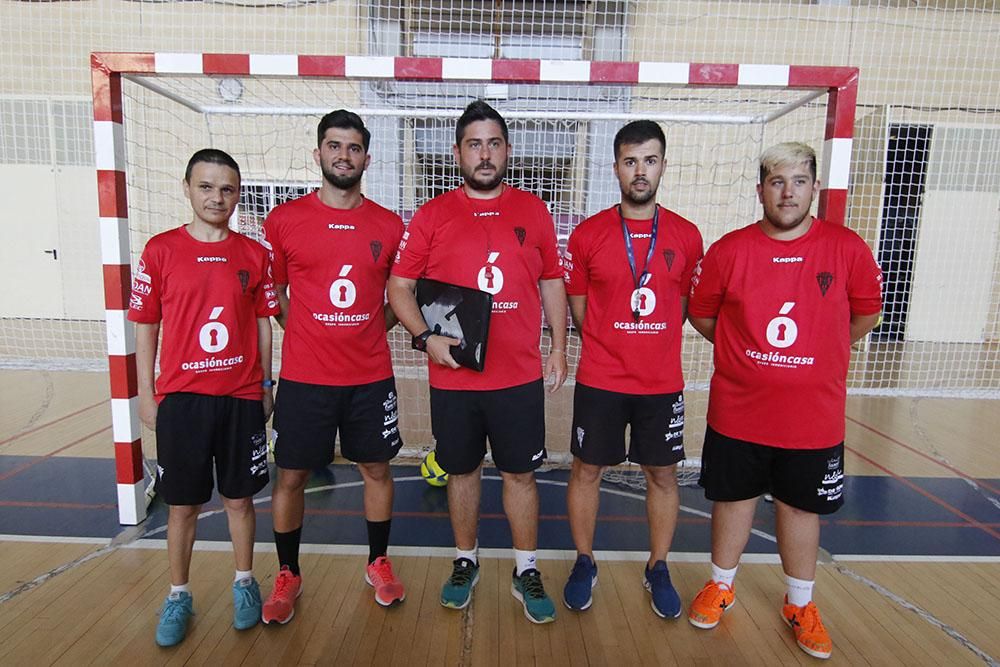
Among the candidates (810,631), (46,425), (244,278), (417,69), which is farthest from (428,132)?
(810,631)

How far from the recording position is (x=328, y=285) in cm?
234

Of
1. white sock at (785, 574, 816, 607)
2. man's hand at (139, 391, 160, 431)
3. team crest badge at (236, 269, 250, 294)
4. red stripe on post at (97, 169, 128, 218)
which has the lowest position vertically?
white sock at (785, 574, 816, 607)

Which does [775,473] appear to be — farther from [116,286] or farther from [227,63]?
[116,286]

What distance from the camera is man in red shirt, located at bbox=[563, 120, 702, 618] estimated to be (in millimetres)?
2359

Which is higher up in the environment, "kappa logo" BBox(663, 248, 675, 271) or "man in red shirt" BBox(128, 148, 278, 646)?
"kappa logo" BBox(663, 248, 675, 271)

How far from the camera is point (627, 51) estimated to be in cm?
817

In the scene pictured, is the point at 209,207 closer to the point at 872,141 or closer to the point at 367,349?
the point at 367,349

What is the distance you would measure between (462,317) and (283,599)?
52.1 inches

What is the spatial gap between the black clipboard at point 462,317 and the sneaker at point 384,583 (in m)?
0.97

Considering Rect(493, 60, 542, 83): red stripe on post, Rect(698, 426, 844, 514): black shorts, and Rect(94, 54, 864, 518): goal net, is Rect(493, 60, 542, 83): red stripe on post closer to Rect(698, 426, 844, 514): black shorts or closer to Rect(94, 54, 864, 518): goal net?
Rect(94, 54, 864, 518): goal net

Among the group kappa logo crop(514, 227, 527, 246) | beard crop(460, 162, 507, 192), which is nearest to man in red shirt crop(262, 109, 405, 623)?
beard crop(460, 162, 507, 192)

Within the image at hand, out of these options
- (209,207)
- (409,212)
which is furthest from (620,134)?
(409,212)

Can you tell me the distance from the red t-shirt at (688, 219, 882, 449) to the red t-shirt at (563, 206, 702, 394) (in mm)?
199

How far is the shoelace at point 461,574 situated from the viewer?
2475mm
